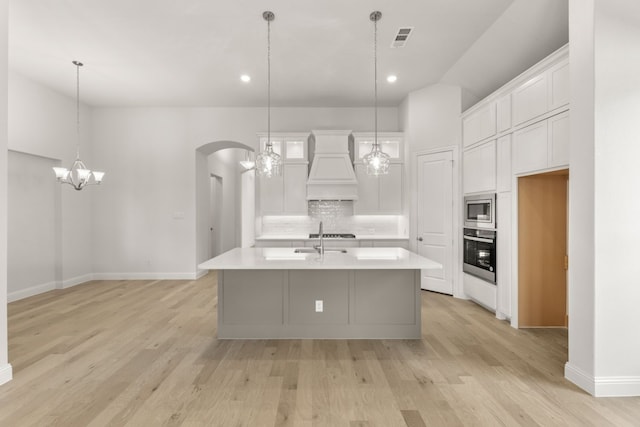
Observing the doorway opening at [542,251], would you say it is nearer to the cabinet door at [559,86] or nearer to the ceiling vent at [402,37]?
the cabinet door at [559,86]

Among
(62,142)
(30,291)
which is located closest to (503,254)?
(30,291)

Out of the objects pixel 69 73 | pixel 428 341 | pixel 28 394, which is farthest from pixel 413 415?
pixel 69 73

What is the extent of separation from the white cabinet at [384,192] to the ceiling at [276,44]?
139 centimetres

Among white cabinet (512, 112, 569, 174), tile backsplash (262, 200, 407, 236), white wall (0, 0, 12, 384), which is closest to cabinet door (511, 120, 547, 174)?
white cabinet (512, 112, 569, 174)

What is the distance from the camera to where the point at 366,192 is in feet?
19.9

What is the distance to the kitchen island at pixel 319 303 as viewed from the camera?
3.50m

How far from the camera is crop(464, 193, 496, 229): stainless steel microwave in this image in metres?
4.26

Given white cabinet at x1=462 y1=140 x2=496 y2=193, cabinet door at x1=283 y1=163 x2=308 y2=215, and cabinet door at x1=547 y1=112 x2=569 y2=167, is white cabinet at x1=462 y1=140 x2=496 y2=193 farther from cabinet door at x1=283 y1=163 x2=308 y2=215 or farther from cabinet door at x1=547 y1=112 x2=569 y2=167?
cabinet door at x1=283 y1=163 x2=308 y2=215

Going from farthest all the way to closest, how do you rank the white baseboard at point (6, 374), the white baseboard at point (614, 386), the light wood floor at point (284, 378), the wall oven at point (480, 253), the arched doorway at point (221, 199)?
the arched doorway at point (221, 199) < the wall oven at point (480, 253) < the white baseboard at point (6, 374) < the white baseboard at point (614, 386) < the light wood floor at point (284, 378)

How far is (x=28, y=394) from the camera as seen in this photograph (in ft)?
8.01

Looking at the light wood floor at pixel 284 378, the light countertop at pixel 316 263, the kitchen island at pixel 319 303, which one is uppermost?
the light countertop at pixel 316 263

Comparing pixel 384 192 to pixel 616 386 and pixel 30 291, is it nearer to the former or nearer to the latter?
pixel 616 386

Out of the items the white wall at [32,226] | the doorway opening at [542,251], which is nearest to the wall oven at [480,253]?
the doorway opening at [542,251]

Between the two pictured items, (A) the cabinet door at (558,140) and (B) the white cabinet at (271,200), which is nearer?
(A) the cabinet door at (558,140)
